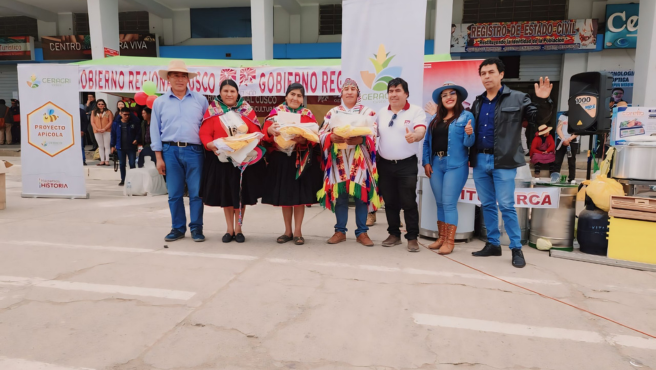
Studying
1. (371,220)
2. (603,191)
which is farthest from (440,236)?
(603,191)

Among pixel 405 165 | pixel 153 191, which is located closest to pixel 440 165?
pixel 405 165

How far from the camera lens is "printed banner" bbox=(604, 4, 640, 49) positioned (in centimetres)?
1407

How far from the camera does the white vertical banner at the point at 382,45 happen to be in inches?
242

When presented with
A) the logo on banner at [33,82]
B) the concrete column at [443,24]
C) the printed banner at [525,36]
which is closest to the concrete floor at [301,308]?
the logo on banner at [33,82]

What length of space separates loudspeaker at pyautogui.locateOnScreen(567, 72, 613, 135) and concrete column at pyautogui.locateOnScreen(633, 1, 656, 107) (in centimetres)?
820

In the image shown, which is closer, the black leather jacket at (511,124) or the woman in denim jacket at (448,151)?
the black leather jacket at (511,124)

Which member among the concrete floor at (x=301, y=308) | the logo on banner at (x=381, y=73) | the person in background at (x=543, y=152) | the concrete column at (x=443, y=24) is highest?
the concrete column at (x=443, y=24)

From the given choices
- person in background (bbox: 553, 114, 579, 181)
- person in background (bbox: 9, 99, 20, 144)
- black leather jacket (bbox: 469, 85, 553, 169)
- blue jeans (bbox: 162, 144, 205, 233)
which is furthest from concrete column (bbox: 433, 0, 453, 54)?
person in background (bbox: 9, 99, 20, 144)

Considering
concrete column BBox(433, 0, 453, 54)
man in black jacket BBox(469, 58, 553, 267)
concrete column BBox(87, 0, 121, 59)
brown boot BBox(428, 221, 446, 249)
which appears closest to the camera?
man in black jacket BBox(469, 58, 553, 267)

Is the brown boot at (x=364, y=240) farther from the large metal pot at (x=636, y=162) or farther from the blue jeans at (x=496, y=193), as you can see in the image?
the large metal pot at (x=636, y=162)

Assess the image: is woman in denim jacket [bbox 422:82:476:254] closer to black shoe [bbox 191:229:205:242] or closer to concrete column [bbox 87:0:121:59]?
black shoe [bbox 191:229:205:242]

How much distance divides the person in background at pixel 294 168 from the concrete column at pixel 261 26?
857 cm

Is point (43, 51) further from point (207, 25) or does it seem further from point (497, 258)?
point (497, 258)

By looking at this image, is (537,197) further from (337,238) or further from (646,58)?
(646,58)
